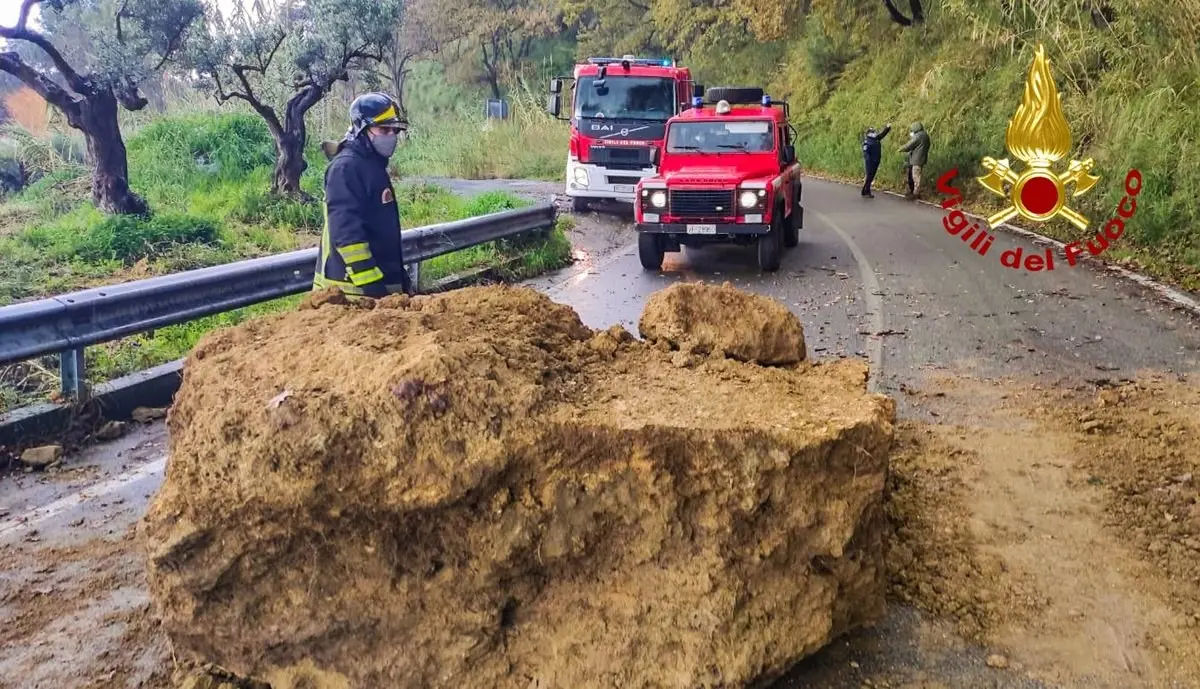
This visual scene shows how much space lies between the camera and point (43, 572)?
12.6ft

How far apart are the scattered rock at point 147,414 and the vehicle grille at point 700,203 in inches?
285

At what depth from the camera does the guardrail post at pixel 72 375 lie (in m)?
5.56

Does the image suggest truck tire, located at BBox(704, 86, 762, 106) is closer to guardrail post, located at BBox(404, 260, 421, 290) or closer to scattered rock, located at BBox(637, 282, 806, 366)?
Answer: guardrail post, located at BBox(404, 260, 421, 290)

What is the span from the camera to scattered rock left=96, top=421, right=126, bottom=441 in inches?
217

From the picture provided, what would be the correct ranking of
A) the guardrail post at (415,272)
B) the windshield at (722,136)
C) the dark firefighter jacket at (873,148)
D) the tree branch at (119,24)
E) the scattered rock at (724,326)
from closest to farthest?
the scattered rock at (724,326)
the guardrail post at (415,272)
the windshield at (722,136)
the tree branch at (119,24)
the dark firefighter jacket at (873,148)

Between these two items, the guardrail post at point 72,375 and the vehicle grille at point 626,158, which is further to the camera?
the vehicle grille at point 626,158

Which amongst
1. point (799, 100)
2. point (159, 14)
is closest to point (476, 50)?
point (799, 100)

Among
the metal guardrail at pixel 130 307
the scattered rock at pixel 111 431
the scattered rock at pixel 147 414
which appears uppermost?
the metal guardrail at pixel 130 307

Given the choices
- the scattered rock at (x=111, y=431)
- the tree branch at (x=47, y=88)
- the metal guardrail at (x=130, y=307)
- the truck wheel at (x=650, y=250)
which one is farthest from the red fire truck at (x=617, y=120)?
the scattered rock at (x=111, y=431)

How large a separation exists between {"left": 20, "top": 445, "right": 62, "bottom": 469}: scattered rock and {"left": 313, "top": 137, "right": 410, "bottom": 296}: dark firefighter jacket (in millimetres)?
1683

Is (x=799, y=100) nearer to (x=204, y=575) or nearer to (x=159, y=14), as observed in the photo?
(x=159, y=14)

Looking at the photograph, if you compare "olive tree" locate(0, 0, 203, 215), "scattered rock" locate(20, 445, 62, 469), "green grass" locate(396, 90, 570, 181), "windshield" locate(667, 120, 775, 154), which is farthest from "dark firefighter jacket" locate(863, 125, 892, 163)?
"scattered rock" locate(20, 445, 62, 469)

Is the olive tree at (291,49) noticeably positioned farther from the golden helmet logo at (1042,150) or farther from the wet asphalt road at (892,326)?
the golden helmet logo at (1042,150)

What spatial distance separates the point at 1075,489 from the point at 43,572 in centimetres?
463
